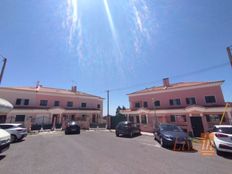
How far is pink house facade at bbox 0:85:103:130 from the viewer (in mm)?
22422

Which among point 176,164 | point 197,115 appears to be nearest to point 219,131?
point 176,164

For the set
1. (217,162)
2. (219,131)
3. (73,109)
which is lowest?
(217,162)

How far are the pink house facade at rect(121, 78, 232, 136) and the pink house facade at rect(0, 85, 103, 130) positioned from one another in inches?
464

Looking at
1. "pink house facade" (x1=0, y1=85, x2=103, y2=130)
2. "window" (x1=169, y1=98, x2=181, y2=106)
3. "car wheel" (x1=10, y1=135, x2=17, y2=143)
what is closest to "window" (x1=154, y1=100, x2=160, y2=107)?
"window" (x1=169, y1=98, x2=181, y2=106)

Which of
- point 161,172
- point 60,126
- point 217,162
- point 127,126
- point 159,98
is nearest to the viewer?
point 161,172

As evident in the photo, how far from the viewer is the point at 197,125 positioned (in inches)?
677

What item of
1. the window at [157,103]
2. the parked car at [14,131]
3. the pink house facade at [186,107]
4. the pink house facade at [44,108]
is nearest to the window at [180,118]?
the pink house facade at [186,107]

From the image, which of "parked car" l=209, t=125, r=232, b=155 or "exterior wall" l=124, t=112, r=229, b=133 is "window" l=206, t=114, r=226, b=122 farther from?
"parked car" l=209, t=125, r=232, b=155

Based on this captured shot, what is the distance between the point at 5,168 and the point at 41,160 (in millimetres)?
1396

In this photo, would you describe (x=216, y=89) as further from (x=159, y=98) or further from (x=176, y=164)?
(x=176, y=164)

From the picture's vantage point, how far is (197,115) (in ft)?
55.8

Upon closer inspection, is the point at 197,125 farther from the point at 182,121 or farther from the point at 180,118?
the point at 180,118

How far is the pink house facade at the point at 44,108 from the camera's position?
22422 millimetres

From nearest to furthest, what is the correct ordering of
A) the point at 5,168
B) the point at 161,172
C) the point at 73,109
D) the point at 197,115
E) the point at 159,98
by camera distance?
the point at 161,172
the point at 5,168
the point at 197,115
the point at 159,98
the point at 73,109
